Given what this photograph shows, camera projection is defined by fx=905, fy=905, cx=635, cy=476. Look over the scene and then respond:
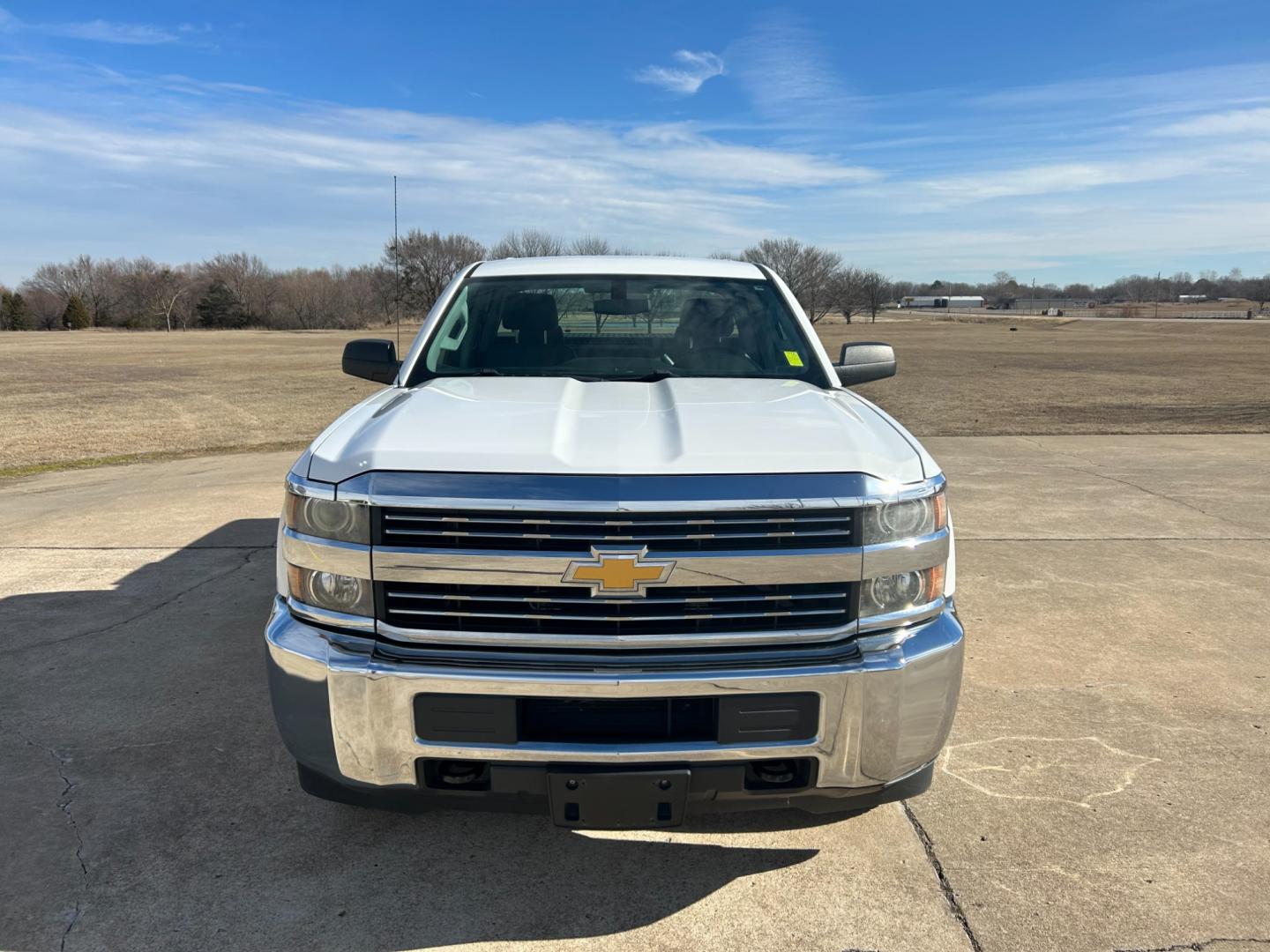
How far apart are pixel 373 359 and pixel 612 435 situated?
1.98 metres

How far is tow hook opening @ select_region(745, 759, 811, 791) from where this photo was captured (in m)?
2.38

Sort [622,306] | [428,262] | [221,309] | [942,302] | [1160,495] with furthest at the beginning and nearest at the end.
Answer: [942,302] → [221,309] → [428,262] → [1160,495] → [622,306]

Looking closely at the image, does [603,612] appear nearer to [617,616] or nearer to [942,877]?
[617,616]

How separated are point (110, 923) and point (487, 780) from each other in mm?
1135

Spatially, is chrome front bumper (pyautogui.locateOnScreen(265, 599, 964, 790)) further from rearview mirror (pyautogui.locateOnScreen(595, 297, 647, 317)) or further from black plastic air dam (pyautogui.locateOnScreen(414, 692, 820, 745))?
rearview mirror (pyautogui.locateOnScreen(595, 297, 647, 317))

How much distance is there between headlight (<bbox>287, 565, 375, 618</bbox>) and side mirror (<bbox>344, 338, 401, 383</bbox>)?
1755 millimetres

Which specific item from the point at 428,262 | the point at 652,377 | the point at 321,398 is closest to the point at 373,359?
the point at 652,377

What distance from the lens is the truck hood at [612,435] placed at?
239cm

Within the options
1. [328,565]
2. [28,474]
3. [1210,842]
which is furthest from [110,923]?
[28,474]

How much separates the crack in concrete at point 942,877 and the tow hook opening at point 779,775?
0.61 metres

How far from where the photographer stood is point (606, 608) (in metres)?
2.34

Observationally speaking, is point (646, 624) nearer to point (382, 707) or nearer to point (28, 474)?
point (382, 707)

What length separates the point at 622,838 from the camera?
114 inches

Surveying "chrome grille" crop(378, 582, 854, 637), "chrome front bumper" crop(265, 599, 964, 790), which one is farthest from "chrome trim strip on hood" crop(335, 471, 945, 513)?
"chrome front bumper" crop(265, 599, 964, 790)
